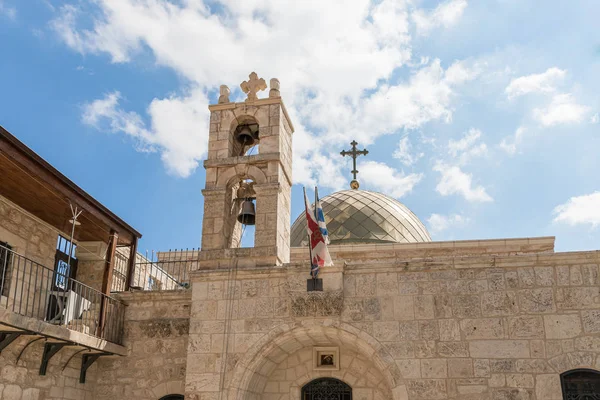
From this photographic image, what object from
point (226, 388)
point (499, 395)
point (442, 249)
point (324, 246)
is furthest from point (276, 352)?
point (442, 249)

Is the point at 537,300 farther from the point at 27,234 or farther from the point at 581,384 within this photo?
the point at 27,234

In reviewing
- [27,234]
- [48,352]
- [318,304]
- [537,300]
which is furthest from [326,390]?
[27,234]

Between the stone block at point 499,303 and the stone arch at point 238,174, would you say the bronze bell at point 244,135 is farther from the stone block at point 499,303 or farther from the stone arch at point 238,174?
the stone block at point 499,303

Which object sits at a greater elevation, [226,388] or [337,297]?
[337,297]

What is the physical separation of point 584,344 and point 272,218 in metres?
4.64

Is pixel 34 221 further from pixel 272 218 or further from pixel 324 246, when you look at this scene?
pixel 324 246

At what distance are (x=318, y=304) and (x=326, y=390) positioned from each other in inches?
62.7

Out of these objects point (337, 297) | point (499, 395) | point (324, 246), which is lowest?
point (499, 395)

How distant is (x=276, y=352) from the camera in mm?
8688

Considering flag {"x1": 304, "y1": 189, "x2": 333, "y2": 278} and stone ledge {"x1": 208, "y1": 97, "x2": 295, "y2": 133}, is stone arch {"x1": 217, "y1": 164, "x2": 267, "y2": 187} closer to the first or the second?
stone ledge {"x1": 208, "y1": 97, "x2": 295, "y2": 133}

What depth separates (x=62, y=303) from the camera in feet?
29.2

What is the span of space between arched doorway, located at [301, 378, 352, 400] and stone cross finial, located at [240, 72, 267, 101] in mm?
4765


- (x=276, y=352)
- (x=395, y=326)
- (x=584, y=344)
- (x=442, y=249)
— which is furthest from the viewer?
(x=442, y=249)

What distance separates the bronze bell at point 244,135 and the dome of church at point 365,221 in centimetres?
505
